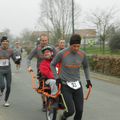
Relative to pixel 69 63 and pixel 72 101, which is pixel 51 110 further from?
pixel 69 63

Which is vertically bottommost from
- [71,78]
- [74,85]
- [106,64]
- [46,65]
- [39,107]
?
[39,107]

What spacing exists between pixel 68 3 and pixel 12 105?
1411 inches

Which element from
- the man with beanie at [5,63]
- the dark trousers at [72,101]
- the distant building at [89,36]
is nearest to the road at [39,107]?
the man with beanie at [5,63]

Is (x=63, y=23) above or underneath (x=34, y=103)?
above

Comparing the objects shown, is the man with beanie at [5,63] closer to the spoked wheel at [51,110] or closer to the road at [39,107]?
the road at [39,107]

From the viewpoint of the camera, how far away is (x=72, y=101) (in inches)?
255

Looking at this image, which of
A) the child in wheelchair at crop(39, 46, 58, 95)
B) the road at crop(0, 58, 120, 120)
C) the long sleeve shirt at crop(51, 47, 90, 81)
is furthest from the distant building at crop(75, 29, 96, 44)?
the long sleeve shirt at crop(51, 47, 90, 81)

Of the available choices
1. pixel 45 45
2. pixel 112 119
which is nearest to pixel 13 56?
pixel 45 45

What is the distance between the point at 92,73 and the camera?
20.1 meters

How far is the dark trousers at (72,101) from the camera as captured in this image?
644 centimetres

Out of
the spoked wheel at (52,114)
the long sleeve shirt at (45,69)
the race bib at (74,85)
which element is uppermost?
the long sleeve shirt at (45,69)

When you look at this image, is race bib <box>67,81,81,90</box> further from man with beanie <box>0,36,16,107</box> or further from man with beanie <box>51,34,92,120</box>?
man with beanie <box>0,36,16,107</box>

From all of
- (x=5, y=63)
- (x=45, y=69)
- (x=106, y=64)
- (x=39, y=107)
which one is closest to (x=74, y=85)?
(x=45, y=69)

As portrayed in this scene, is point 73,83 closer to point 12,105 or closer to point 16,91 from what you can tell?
point 12,105
